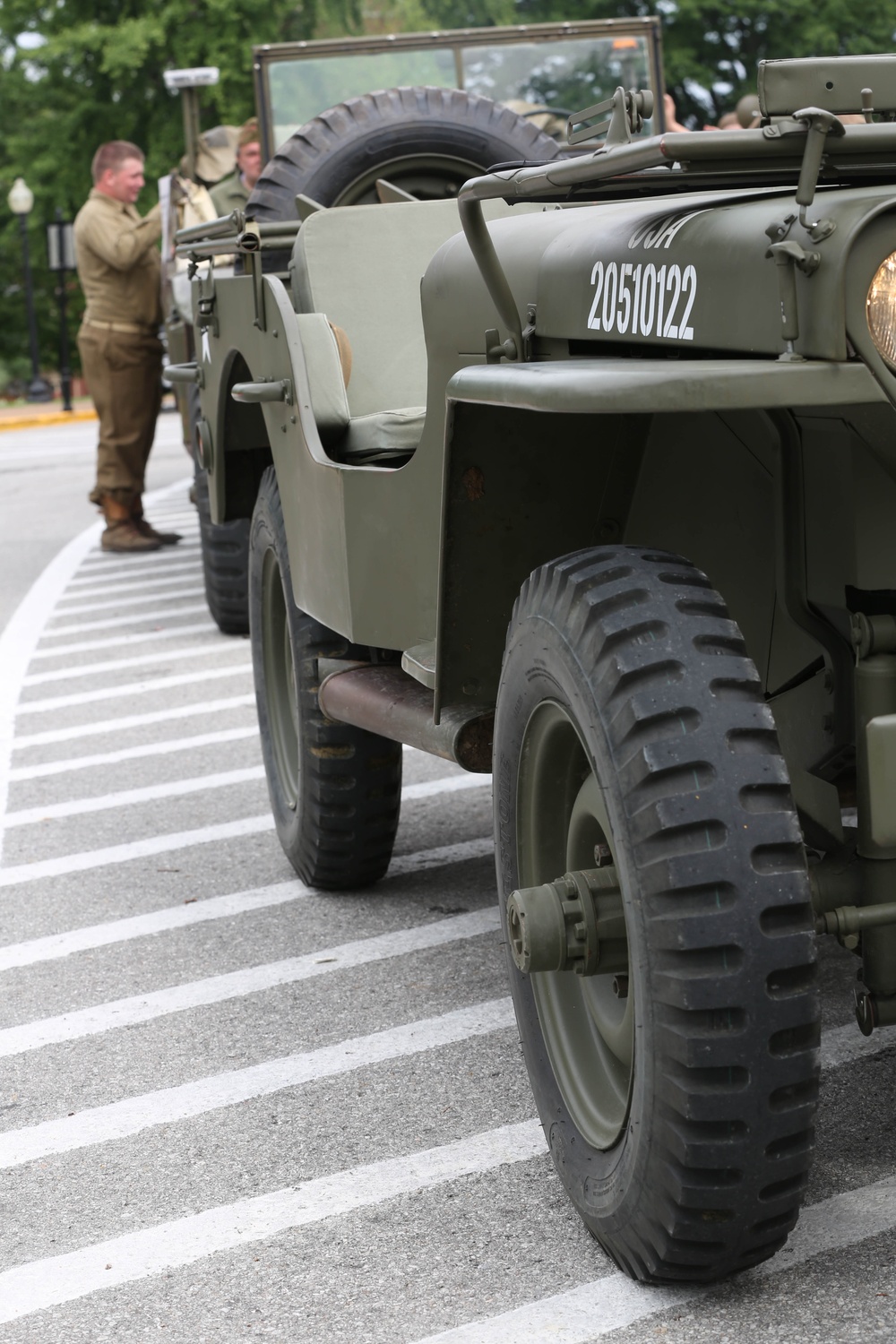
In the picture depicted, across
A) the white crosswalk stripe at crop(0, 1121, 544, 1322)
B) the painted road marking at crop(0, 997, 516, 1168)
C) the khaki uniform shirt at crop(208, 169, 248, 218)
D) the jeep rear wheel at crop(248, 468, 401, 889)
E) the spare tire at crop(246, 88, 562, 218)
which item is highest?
the spare tire at crop(246, 88, 562, 218)

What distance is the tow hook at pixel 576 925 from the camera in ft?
8.32

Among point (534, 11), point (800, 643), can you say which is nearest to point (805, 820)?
point (800, 643)

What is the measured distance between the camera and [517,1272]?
2656mm

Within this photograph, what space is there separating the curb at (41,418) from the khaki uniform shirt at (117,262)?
568 inches

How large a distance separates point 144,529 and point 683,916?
945 cm

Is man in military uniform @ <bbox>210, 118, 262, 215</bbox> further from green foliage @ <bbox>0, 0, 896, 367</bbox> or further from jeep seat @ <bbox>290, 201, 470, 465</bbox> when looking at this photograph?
green foliage @ <bbox>0, 0, 896, 367</bbox>

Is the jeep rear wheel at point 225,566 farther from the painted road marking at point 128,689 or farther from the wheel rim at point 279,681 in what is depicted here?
the wheel rim at point 279,681

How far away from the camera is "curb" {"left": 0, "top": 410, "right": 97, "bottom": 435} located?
2514cm

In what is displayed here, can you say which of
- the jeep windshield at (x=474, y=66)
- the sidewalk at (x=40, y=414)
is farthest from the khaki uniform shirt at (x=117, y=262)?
the sidewalk at (x=40, y=414)

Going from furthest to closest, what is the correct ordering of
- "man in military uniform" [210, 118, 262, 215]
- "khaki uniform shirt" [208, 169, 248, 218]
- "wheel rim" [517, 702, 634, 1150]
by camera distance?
"khaki uniform shirt" [208, 169, 248, 218], "man in military uniform" [210, 118, 262, 215], "wheel rim" [517, 702, 634, 1150]

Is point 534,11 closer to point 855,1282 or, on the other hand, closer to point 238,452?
point 238,452

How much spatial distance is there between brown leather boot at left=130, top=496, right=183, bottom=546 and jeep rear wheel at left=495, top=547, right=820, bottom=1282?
8.94 metres

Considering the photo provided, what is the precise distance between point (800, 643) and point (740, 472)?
0.29 metres

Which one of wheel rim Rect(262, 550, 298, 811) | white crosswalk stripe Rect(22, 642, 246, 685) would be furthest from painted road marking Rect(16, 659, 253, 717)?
wheel rim Rect(262, 550, 298, 811)
